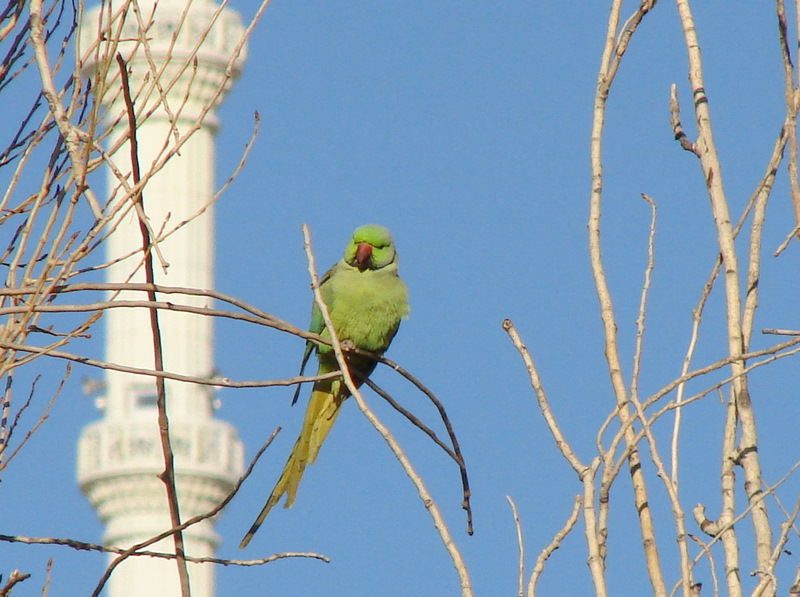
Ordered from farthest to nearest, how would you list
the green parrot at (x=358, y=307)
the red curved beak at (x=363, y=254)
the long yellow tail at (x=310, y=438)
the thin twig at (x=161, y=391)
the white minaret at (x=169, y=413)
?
the white minaret at (x=169, y=413)
the red curved beak at (x=363, y=254)
the green parrot at (x=358, y=307)
the long yellow tail at (x=310, y=438)
the thin twig at (x=161, y=391)

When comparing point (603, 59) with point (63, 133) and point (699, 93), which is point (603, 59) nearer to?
point (699, 93)

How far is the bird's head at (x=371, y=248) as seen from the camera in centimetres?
557

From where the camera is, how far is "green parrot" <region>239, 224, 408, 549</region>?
5.38 meters

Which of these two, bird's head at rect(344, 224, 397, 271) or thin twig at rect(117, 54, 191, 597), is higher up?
bird's head at rect(344, 224, 397, 271)

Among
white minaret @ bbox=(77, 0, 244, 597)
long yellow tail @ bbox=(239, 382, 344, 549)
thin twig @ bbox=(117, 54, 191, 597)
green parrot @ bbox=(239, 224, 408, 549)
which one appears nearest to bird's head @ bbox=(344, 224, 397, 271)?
green parrot @ bbox=(239, 224, 408, 549)

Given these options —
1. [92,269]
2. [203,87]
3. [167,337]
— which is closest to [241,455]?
[167,337]

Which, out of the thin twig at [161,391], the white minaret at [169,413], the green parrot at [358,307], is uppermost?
the white minaret at [169,413]

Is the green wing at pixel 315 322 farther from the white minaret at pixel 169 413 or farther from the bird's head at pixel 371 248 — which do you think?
the white minaret at pixel 169 413

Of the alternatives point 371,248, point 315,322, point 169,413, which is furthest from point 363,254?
point 169,413

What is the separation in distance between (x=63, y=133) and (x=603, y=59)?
121 centimetres

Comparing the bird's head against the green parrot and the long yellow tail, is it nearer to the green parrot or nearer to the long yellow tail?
the green parrot

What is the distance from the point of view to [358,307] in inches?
217

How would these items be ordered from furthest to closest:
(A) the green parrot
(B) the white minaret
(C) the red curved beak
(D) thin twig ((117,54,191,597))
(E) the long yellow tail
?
(B) the white minaret
(C) the red curved beak
(A) the green parrot
(E) the long yellow tail
(D) thin twig ((117,54,191,597))

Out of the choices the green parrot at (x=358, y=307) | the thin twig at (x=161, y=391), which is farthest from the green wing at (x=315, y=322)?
the thin twig at (x=161, y=391)
